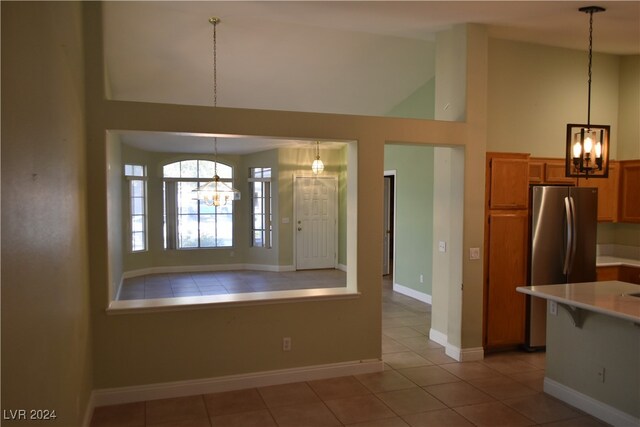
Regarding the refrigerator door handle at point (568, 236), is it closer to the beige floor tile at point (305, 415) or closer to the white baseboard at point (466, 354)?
the white baseboard at point (466, 354)

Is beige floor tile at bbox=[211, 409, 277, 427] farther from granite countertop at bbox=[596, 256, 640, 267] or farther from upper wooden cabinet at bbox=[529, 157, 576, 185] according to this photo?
granite countertop at bbox=[596, 256, 640, 267]

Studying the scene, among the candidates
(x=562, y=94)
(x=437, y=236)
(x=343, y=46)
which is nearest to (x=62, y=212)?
(x=437, y=236)

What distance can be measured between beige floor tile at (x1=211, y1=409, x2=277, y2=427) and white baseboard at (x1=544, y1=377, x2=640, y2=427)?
2.30 meters

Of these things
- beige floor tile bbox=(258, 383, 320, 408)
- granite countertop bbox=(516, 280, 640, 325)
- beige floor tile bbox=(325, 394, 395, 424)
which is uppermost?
granite countertop bbox=(516, 280, 640, 325)

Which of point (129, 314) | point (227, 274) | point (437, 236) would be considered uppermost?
point (437, 236)

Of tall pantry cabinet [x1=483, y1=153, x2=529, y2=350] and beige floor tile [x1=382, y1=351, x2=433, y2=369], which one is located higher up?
tall pantry cabinet [x1=483, y1=153, x2=529, y2=350]

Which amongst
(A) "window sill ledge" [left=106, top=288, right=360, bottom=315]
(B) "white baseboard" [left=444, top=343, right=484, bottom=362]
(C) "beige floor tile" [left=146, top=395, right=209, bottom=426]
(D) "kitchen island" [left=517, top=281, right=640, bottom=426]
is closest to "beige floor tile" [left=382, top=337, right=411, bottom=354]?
(B) "white baseboard" [left=444, top=343, right=484, bottom=362]

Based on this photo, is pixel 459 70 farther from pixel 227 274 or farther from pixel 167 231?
pixel 167 231

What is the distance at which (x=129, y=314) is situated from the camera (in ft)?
11.9

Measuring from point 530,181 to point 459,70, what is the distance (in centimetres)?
144

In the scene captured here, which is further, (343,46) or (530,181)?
(343,46)

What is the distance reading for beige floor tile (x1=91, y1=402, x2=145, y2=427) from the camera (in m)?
3.28

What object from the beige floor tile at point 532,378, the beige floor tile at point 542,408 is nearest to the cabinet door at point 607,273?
the beige floor tile at point 532,378

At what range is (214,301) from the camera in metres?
3.85
